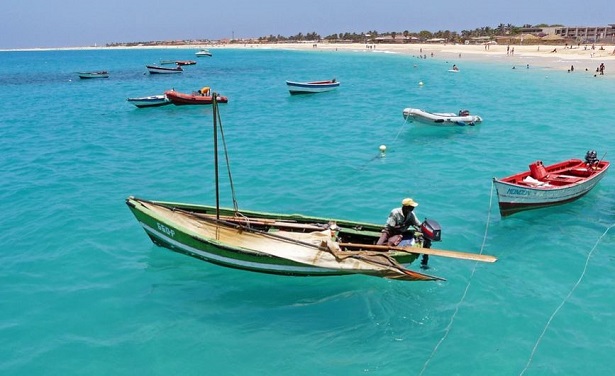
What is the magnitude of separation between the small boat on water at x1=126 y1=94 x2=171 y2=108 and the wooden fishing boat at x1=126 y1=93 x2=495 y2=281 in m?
33.4

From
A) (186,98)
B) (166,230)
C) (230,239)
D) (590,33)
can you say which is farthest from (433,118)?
(590,33)

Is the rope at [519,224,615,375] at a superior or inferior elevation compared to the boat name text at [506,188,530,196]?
inferior

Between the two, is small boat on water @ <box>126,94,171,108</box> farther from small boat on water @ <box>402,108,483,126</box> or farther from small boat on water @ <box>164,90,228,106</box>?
small boat on water @ <box>402,108,483,126</box>

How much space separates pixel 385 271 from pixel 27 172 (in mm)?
22746

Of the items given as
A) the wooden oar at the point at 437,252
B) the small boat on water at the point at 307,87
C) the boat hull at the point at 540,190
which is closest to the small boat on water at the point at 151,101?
the small boat on water at the point at 307,87

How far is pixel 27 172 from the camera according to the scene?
25.5 meters

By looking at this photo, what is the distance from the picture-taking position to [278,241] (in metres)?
13.4

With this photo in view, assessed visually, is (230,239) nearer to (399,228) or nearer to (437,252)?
(399,228)

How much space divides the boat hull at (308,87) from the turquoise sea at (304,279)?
20186 mm

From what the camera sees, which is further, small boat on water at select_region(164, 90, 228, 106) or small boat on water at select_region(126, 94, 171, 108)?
small boat on water at select_region(126, 94, 171, 108)

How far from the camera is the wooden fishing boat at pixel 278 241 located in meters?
12.1

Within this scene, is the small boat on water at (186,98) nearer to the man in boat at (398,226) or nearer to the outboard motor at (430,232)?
the man in boat at (398,226)

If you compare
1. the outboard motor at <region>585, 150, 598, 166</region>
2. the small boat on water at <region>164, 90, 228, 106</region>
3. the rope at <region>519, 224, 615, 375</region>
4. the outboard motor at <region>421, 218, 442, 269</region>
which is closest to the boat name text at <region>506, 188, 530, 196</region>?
the rope at <region>519, 224, 615, 375</region>

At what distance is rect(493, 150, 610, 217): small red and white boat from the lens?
17.2 m
